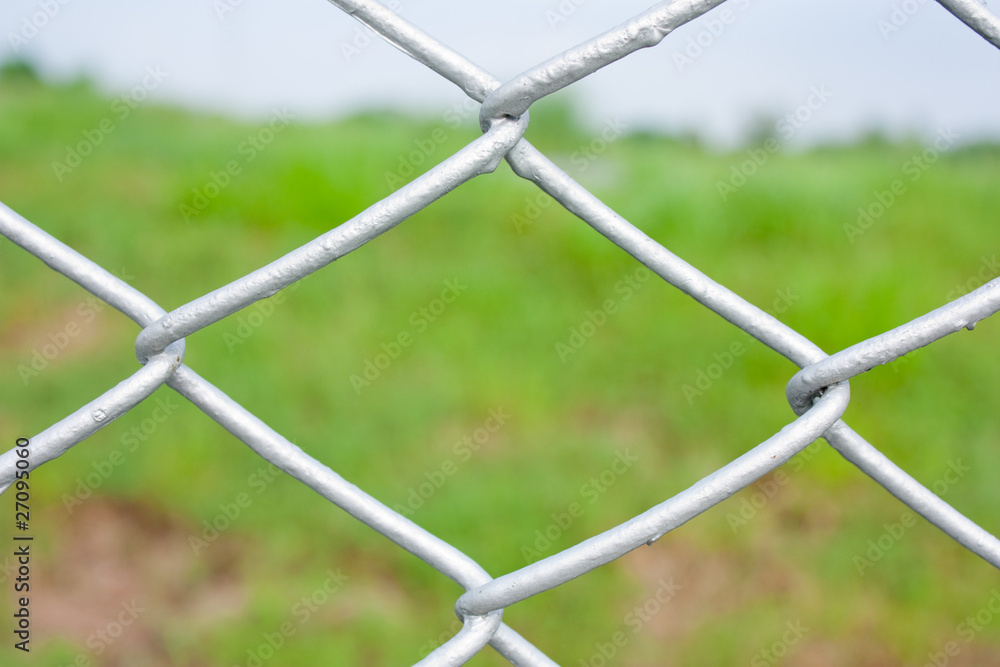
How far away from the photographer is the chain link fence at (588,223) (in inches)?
15.6

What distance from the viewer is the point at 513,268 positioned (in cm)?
247

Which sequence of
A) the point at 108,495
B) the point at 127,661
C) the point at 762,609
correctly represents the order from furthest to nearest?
the point at 108,495, the point at 762,609, the point at 127,661

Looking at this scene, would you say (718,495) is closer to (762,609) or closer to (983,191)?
(762,609)

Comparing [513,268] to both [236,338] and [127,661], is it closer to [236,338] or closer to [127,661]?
[236,338]

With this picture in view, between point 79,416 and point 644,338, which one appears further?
point 644,338

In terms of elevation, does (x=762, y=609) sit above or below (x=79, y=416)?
below

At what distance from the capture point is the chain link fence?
1.30 feet

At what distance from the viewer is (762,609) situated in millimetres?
1463

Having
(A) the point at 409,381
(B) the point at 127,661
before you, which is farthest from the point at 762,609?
(B) the point at 127,661

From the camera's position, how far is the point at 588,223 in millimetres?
434

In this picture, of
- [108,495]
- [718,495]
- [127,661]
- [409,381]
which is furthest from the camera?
[409,381]

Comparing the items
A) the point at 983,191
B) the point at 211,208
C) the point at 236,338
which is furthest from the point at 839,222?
→ the point at 211,208

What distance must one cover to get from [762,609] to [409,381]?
996 mm

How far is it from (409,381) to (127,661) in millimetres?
909
